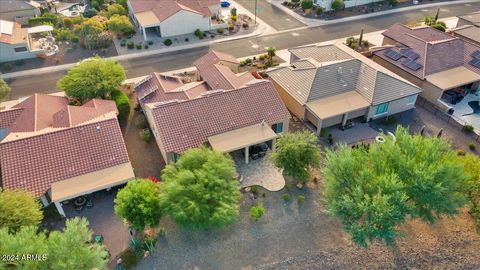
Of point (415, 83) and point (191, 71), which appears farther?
point (191, 71)

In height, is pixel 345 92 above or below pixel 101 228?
above

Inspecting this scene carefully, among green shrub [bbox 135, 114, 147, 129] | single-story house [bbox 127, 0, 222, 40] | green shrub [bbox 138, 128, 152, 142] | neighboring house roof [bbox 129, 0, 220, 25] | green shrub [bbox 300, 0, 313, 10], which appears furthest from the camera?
green shrub [bbox 300, 0, 313, 10]

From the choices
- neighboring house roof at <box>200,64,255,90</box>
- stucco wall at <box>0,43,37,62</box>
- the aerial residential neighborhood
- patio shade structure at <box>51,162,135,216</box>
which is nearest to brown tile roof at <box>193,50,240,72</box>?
the aerial residential neighborhood

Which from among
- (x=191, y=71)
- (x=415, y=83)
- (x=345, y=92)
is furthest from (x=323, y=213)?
(x=191, y=71)

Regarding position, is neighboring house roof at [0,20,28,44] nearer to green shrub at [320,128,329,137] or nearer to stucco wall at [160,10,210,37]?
stucco wall at [160,10,210,37]

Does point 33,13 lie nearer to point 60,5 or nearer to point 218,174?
point 60,5

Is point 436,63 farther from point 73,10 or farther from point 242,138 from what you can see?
point 73,10
